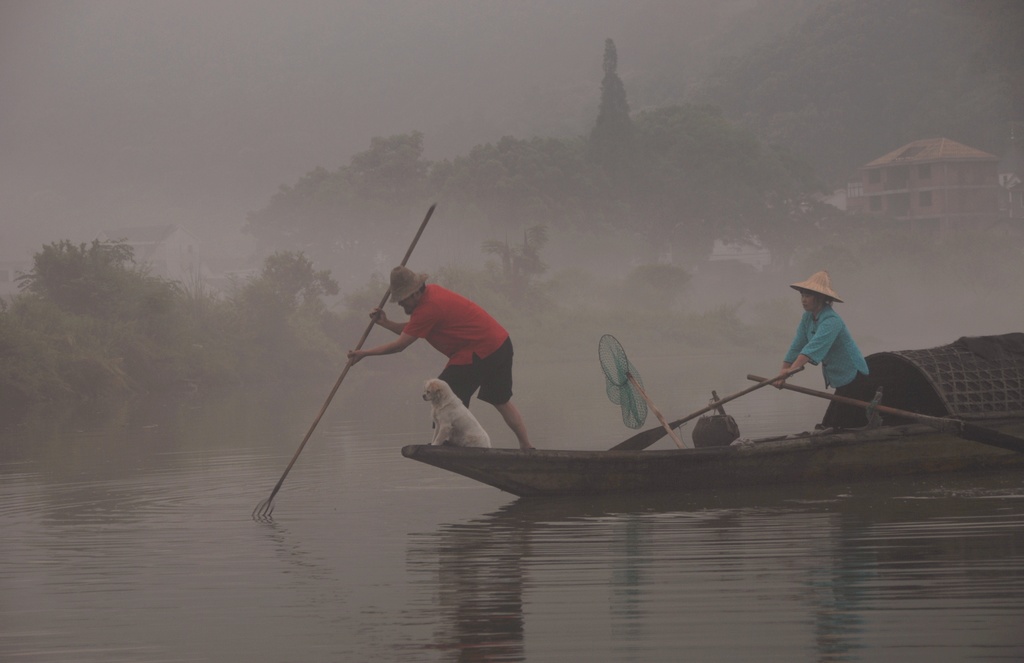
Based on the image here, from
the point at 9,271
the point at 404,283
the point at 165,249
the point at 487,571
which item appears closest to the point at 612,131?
the point at 165,249

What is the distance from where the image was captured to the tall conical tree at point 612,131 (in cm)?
6178

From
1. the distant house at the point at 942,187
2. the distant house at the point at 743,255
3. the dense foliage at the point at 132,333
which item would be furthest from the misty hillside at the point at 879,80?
the dense foliage at the point at 132,333

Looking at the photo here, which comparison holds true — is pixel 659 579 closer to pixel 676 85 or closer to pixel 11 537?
pixel 11 537

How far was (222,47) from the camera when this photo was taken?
119938mm

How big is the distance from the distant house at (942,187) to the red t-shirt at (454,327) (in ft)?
199

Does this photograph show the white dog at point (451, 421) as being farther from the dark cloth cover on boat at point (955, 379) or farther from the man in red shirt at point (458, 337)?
the dark cloth cover on boat at point (955, 379)

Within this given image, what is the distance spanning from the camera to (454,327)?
811 centimetres

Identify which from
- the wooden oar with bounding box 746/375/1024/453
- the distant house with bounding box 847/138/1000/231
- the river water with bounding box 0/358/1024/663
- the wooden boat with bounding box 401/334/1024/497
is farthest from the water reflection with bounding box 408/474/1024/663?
the distant house with bounding box 847/138/1000/231

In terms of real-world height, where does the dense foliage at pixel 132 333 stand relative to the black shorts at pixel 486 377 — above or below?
above

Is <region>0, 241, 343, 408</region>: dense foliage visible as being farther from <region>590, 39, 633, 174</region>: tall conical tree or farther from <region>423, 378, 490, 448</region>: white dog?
<region>590, 39, 633, 174</region>: tall conical tree

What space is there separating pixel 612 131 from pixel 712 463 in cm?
5631

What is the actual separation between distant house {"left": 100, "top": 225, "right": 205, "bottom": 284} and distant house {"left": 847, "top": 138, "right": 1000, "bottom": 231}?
35708 millimetres

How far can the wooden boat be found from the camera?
25.0 feet

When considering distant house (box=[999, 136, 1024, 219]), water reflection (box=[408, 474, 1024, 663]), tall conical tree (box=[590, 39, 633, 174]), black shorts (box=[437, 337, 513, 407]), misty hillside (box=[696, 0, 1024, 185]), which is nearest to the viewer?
water reflection (box=[408, 474, 1024, 663])
